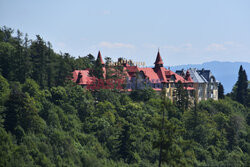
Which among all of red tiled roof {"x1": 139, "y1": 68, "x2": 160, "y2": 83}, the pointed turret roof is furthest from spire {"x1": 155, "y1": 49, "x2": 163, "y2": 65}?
red tiled roof {"x1": 139, "y1": 68, "x2": 160, "y2": 83}

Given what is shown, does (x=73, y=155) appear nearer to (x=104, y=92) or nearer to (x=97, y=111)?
(x=97, y=111)

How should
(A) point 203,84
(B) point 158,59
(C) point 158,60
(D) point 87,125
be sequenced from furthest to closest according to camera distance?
(A) point 203,84, (B) point 158,59, (C) point 158,60, (D) point 87,125

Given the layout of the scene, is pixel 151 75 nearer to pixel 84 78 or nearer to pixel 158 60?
pixel 158 60

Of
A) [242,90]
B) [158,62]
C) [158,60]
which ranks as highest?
[158,60]

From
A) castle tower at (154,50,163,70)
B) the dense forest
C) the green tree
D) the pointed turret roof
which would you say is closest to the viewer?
the dense forest

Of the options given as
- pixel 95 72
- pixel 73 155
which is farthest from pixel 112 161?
pixel 95 72

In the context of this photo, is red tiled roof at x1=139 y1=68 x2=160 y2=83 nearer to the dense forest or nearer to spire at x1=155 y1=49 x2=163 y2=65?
spire at x1=155 y1=49 x2=163 y2=65

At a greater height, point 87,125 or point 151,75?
point 151,75

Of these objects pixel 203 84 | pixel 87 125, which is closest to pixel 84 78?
pixel 87 125

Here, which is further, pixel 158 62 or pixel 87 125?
pixel 158 62

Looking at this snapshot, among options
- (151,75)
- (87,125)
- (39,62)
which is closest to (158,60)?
(151,75)

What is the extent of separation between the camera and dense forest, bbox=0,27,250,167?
59.6 m

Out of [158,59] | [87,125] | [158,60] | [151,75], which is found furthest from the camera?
[158,59]

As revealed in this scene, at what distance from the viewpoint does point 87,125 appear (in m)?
72.9
